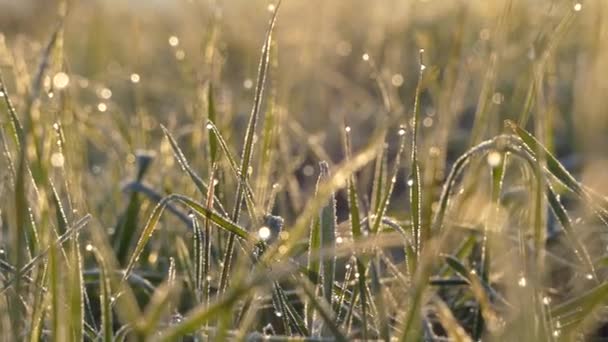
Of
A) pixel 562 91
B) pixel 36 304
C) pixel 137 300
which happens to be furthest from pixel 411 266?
pixel 562 91

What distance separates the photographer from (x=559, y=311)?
3.26 ft

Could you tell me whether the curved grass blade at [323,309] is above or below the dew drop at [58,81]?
below

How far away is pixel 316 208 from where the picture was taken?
2.72 ft

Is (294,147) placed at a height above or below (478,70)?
below

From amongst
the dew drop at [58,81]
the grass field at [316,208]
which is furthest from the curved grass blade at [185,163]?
the dew drop at [58,81]

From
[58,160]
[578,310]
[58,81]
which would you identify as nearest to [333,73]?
[58,81]

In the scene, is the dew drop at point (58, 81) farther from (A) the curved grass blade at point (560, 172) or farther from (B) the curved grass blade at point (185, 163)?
(A) the curved grass blade at point (560, 172)

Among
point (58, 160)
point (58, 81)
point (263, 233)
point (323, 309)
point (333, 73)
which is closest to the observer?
point (323, 309)

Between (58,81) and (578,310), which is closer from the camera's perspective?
(578,310)

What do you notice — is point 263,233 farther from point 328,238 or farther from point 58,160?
point 58,160

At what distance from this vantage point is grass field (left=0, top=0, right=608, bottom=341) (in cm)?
86

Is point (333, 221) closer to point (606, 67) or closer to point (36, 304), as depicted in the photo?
point (36, 304)

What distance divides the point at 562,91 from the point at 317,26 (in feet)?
2.59

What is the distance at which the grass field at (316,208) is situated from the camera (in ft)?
2.83
